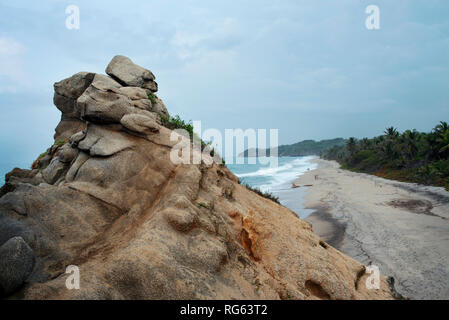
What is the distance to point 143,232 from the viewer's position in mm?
→ 4969

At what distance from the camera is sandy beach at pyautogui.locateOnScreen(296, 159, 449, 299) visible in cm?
1297

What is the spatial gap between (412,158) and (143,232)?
6091cm

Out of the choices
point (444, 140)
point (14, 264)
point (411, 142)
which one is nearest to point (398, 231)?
point (14, 264)

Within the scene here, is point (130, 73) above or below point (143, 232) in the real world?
above

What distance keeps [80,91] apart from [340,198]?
30868mm

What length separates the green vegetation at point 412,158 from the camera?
38.3 metres

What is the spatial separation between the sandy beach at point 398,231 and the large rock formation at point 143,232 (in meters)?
5.98

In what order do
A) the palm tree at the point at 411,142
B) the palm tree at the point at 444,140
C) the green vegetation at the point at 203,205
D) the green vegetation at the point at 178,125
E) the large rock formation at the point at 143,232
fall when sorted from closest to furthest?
the large rock formation at the point at 143,232 < the green vegetation at the point at 203,205 < the green vegetation at the point at 178,125 < the palm tree at the point at 444,140 < the palm tree at the point at 411,142

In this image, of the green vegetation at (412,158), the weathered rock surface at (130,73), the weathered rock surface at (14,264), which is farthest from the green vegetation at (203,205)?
the green vegetation at (412,158)

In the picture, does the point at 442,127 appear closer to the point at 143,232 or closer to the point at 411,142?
the point at 411,142

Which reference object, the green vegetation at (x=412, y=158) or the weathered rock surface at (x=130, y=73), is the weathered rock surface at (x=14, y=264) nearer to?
the weathered rock surface at (x=130, y=73)

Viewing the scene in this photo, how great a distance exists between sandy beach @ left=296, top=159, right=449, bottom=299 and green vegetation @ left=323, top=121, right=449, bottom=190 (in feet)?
18.6

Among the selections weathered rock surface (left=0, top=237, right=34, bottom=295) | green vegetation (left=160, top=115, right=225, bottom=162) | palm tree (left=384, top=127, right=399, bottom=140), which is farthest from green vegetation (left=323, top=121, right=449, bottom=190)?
weathered rock surface (left=0, top=237, right=34, bottom=295)

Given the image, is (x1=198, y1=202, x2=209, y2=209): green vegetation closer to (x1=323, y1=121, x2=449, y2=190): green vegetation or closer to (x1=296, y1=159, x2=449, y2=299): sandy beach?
(x1=296, y1=159, x2=449, y2=299): sandy beach
